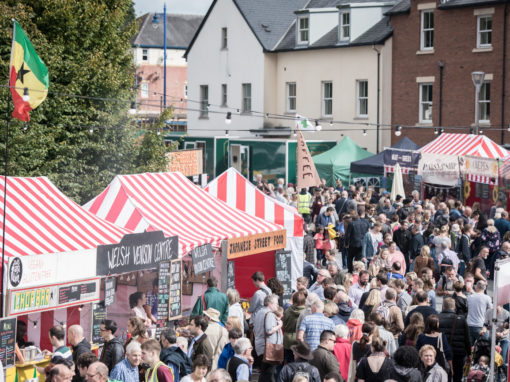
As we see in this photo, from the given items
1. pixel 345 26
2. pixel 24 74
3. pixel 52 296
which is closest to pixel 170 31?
pixel 345 26

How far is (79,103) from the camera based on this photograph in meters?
24.0

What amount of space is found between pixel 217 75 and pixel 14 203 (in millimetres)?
33368

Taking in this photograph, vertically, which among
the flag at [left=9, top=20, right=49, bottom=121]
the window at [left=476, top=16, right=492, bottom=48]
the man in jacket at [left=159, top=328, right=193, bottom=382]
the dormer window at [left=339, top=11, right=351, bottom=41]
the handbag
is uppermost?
the dormer window at [left=339, top=11, right=351, bottom=41]

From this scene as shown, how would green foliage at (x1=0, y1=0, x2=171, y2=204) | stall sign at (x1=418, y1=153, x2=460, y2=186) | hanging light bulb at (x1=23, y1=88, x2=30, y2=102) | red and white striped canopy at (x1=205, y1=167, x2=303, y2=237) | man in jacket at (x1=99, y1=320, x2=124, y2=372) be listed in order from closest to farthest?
man in jacket at (x1=99, y1=320, x2=124, y2=372)
hanging light bulb at (x1=23, y1=88, x2=30, y2=102)
red and white striped canopy at (x1=205, y1=167, x2=303, y2=237)
green foliage at (x1=0, y1=0, x2=171, y2=204)
stall sign at (x1=418, y1=153, x2=460, y2=186)

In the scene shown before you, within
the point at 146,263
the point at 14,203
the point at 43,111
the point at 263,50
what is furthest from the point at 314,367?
the point at 263,50

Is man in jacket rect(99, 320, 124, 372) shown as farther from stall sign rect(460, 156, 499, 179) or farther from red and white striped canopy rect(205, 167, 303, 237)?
stall sign rect(460, 156, 499, 179)

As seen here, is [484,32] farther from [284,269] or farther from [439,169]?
[284,269]

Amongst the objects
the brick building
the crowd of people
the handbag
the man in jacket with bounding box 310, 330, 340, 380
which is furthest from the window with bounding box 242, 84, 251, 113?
the man in jacket with bounding box 310, 330, 340, 380

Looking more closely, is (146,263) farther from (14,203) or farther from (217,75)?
(217,75)

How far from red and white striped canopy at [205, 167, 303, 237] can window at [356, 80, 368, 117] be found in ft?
71.0

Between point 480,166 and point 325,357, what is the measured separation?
17.4 meters

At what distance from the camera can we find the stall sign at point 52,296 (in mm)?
10688

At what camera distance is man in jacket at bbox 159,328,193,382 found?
1010cm

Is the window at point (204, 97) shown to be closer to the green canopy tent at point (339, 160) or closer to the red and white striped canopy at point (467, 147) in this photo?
the green canopy tent at point (339, 160)
